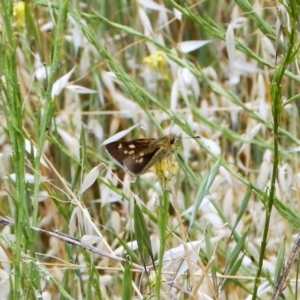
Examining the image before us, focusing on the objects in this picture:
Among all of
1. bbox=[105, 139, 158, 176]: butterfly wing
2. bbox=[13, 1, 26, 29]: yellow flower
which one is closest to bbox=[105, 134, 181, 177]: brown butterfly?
bbox=[105, 139, 158, 176]: butterfly wing

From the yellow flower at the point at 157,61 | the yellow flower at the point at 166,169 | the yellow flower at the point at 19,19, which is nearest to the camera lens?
the yellow flower at the point at 166,169

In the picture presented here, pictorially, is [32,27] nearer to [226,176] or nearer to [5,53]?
[5,53]

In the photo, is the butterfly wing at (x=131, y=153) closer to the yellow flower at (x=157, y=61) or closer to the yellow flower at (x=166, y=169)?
the yellow flower at (x=166, y=169)

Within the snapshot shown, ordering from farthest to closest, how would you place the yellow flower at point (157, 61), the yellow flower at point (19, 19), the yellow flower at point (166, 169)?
1. the yellow flower at point (157, 61)
2. the yellow flower at point (19, 19)
3. the yellow flower at point (166, 169)

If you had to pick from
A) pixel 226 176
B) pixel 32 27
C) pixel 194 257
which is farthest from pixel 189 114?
pixel 194 257

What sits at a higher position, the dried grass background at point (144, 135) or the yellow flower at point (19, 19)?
the yellow flower at point (19, 19)

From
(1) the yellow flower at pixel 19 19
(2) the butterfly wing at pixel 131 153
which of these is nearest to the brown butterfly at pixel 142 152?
(2) the butterfly wing at pixel 131 153

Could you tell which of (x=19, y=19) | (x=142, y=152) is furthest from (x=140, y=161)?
(x=19, y=19)
